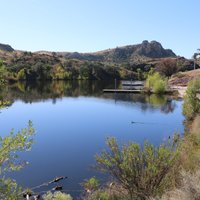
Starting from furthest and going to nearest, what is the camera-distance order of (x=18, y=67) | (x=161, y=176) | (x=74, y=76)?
(x=74, y=76)
(x=18, y=67)
(x=161, y=176)

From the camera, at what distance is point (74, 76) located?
172 meters

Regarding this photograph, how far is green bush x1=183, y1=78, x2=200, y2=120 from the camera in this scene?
172ft

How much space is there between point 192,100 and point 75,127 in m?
18.8

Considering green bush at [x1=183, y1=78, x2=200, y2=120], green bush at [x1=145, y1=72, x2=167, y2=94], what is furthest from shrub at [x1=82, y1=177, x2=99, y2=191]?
green bush at [x1=145, y1=72, x2=167, y2=94]

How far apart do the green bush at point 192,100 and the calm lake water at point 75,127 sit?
2.38 m

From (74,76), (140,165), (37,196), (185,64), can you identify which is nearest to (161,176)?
(140,165)

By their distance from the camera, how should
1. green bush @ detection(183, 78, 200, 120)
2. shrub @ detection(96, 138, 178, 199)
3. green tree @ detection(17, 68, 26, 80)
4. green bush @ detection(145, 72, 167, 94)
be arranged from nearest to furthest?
shrub @ detection(96, 138, 178, 199)
green bush @ detection(183, 78, 200, 120)
green bush @ detection(145, 72, 167, 94)
green tree @ detection(17, 68, 26, 80)

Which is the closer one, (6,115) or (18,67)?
(6,115)

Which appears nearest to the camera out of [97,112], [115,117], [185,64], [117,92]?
[115,117]

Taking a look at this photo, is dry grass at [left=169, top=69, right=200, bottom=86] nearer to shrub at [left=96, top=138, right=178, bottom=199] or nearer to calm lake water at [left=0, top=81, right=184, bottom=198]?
calm lake water at [left=0, top=81, right=184, bottom=198]

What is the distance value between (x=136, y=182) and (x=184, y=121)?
39.0 metres

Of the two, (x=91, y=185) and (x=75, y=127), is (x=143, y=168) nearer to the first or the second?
(x=91, y=185)

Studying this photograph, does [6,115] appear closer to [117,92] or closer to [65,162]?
[65,162]

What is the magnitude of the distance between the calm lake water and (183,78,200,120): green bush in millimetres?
2385
